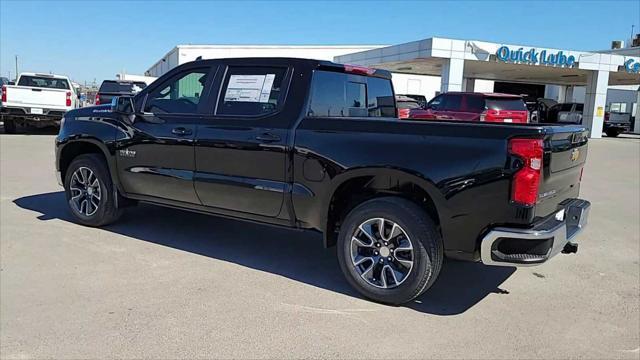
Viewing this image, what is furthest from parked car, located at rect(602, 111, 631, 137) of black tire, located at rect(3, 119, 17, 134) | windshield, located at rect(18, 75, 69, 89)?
black tire, located at rect(3, 119, 17, 134)

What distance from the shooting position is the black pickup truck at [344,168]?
11.9 ft

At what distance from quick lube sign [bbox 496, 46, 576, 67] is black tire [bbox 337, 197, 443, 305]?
944 inches

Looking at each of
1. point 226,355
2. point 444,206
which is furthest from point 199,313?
point 444,206

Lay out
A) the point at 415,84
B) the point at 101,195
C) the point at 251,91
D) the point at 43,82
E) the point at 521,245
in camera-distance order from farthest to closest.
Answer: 1. the point at 415,84
2. the point at 43,82
3. the point at 101,195
4. the point at 251,91
5. the point at 521,245

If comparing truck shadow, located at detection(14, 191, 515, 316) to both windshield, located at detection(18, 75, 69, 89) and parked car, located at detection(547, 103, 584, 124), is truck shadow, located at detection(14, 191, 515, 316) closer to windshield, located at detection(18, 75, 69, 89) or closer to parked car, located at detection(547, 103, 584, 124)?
windshield, located at detection(18, 75, 69, 89)

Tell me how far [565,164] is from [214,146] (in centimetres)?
296

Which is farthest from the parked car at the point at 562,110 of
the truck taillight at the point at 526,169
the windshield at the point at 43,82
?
the truck taillight at the point at 526,169

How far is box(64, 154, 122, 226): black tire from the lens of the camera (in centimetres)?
588

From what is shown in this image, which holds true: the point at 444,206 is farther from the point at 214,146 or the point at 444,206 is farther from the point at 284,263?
the point at 214,146

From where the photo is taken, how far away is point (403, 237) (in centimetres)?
402

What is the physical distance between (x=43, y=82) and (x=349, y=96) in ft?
53.9

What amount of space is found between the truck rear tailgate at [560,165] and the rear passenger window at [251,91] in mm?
2180

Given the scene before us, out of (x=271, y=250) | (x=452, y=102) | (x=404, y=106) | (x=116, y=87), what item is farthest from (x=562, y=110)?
(x=271, y=250)

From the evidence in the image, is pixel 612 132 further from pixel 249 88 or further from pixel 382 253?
pixel 382 253
